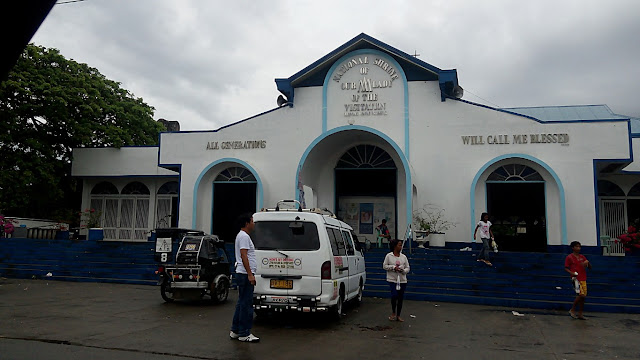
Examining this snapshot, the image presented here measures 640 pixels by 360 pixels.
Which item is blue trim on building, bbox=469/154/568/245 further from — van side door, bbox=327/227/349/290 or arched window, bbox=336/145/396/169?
van side door, bbox=327/227/349/290

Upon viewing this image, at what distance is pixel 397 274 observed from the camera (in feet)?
29.1

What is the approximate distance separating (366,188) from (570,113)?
13.6 meters

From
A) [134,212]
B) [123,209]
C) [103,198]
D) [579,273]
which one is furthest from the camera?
[103,198]

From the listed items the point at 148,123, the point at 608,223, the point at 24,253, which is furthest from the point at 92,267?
the point at 608,223

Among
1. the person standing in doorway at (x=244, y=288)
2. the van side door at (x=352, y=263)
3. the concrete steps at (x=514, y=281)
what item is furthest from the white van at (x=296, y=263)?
the concrete steps at (x=514, y=281)

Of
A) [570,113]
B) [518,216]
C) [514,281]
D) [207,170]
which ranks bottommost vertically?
[514,281]

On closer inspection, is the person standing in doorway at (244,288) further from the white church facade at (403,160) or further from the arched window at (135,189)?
the arched window at (135,189)

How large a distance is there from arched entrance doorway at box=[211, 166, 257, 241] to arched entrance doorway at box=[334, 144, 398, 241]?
3.75 metres

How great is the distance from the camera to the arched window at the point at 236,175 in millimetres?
19188

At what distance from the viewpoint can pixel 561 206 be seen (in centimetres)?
1559

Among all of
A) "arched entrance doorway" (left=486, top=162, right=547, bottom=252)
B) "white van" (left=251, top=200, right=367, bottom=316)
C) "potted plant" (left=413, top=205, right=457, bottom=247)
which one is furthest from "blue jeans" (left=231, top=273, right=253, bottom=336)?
"arched entrance doorway" (left=486, top=162, right=547, bottom=252)

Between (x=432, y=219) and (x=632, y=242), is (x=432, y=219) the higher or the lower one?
the higher one

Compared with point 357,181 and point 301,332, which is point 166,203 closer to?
point 357,181

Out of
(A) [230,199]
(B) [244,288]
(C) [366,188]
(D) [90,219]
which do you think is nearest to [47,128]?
(D) [90,219]
